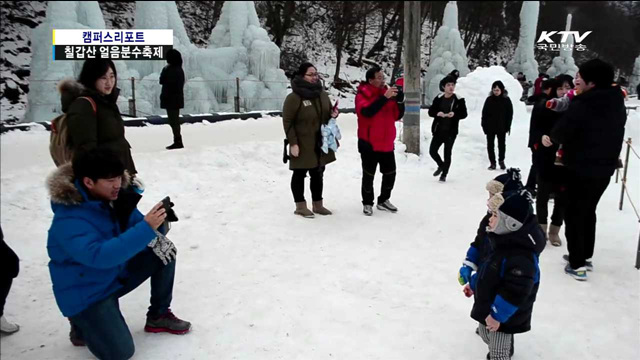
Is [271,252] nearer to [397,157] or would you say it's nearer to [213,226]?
[213,226]

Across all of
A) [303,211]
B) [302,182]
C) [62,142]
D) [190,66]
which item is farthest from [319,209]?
[190,66]

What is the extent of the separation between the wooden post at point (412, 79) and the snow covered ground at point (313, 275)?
1.64m

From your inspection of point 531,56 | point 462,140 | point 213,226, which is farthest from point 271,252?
point 531,56

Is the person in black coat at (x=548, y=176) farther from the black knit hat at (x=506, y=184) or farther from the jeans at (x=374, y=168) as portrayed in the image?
the black knit hat at (x=506, y=184)

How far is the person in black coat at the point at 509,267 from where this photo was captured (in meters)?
2.43

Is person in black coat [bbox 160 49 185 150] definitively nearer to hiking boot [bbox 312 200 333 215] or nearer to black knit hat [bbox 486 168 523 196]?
hiking boot [bbox 312 200 333 215]

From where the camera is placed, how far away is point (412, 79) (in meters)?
8.95

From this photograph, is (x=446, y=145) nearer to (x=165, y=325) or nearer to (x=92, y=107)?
(x=92, y=107)

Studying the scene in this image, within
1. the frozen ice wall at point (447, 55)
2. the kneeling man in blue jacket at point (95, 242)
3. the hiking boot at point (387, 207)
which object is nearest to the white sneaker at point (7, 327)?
the kneeling man in blue jacket at point (95, 242)

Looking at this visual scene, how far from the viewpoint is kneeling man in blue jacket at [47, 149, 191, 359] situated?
242 centimetres

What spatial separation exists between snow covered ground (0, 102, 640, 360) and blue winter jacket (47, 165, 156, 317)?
0.48 m

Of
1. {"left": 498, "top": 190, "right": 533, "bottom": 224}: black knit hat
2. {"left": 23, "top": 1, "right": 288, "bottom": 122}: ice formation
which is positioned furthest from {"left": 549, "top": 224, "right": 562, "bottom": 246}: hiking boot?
{"left": 23, "top": 1, "right": 288, "bottom": 122}: ice formation

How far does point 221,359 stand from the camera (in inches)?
110

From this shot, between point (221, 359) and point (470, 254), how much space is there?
1446 millimetres
